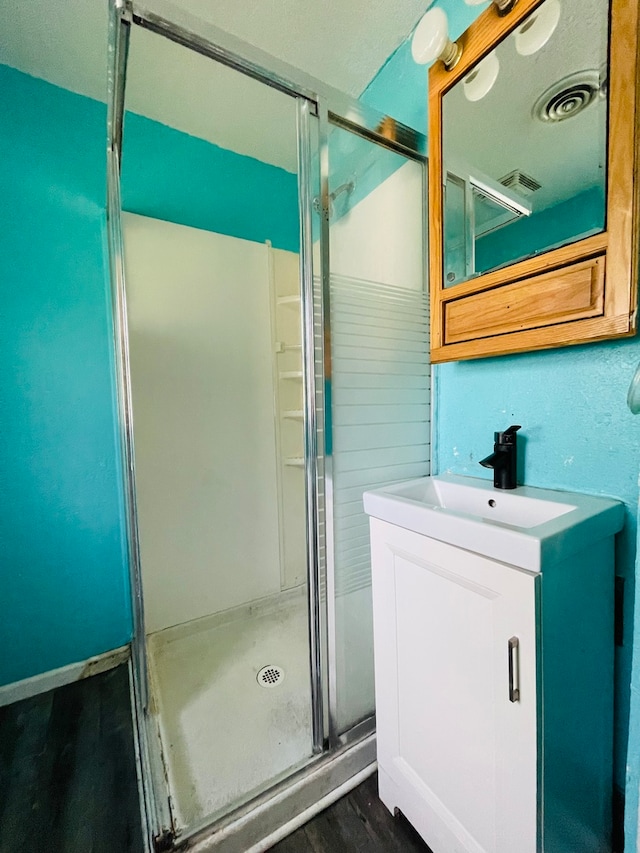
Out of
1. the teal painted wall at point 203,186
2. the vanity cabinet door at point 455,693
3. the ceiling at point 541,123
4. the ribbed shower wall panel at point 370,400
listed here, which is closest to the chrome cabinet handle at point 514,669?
the vanity cabinet door at point 455,693

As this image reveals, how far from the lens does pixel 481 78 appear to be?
90cm

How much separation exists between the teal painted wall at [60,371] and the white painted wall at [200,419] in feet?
0.42

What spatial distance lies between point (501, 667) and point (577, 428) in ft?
1.77

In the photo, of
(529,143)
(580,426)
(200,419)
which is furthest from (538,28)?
(200,419)

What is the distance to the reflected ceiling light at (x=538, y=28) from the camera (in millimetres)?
761

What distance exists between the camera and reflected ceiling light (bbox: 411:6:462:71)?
2.79 ft

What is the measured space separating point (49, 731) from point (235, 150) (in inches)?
103

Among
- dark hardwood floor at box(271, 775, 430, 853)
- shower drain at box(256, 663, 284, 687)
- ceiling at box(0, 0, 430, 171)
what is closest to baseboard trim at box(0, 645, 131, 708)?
shower drain at box(256, 663, 284, 687)

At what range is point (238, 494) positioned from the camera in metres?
1.77

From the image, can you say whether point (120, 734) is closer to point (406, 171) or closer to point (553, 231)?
point (553, 231)

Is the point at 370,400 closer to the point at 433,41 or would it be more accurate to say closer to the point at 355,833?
the point at 433,41

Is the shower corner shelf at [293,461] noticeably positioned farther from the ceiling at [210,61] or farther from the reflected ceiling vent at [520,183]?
the ceiling at [210,61]

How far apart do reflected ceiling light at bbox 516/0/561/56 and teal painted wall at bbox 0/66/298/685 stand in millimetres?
1401

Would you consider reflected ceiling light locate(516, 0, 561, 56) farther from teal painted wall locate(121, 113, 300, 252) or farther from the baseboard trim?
→ the baseboard trim
